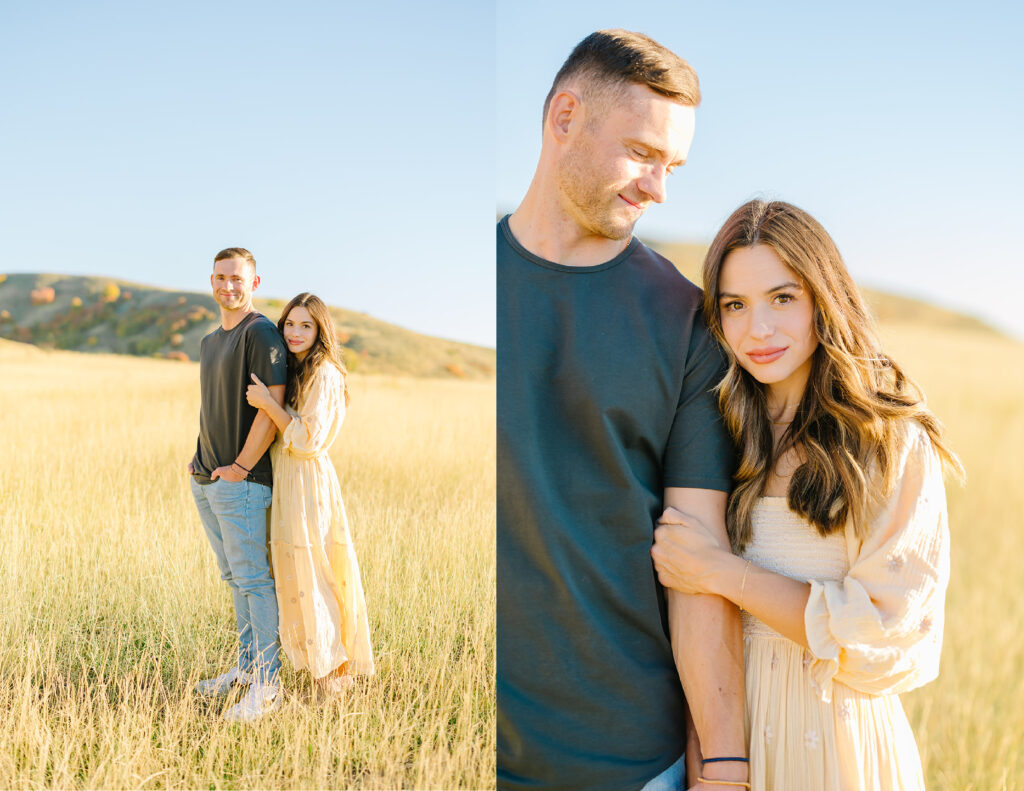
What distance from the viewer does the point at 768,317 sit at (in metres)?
2.09

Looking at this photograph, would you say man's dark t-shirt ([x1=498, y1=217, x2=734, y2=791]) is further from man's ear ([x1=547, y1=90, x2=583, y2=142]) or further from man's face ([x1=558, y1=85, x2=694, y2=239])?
man's ear ([x1=547, y1=90, x2=583, y2=142])

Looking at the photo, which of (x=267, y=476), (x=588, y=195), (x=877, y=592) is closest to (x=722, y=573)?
(x=877, y=592)

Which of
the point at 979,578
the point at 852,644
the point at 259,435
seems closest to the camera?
the point at 852,644

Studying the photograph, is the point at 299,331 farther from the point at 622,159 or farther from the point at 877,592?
the point at 877,592

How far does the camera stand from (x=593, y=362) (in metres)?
2.14

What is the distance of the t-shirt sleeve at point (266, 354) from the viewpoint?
2354 millimetres

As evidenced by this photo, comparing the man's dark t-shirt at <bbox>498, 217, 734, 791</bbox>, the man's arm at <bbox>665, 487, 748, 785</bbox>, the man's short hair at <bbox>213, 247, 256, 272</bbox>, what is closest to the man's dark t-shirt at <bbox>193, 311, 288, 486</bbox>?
the man's short hair at <bbox>213, 247, 256, 272</bbox>

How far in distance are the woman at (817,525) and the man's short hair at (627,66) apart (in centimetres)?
41

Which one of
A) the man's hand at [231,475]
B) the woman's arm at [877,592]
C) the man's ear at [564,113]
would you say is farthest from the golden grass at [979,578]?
the man's hand at [231,475]

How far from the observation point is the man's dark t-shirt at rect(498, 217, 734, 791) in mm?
2102

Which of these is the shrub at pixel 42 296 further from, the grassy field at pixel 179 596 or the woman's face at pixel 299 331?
the woman's face at pixel 299 331

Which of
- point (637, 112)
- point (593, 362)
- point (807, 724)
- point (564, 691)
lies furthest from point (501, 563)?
point (637, 112)

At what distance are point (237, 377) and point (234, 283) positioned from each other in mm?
284

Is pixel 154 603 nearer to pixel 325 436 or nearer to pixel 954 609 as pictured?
pixel 325 436
